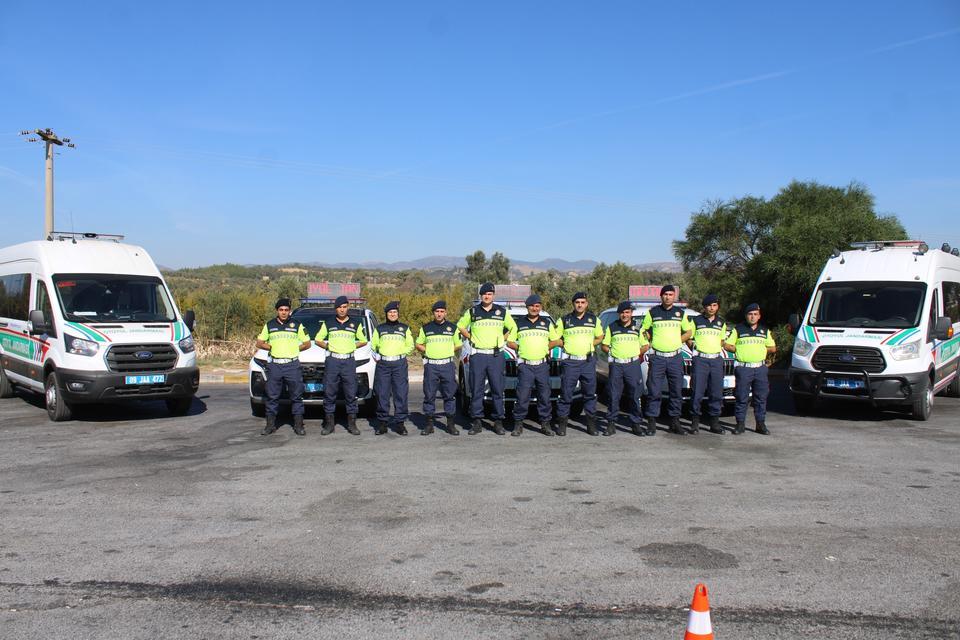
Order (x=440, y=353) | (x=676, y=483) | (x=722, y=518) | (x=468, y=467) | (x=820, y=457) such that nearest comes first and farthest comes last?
1. (x=722, y=518)
2. (x=676, y=483)
3. (x=468, y=467)
4. (x=820, y=457)
5. (x=440, y=353)

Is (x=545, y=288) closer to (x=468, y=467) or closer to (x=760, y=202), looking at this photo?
(x=760, y=202)

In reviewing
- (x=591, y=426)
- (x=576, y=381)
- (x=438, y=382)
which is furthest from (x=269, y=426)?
(x=591, y=426)

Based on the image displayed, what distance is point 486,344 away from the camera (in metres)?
10.3

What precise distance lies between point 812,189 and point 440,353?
15.1 meters

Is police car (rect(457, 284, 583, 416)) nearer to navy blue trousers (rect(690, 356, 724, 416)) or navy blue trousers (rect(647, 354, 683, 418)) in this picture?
navy blue trousers (rect(647, 354, 683, 418))

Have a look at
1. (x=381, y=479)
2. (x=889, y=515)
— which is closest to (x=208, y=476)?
(x=381, y=479)

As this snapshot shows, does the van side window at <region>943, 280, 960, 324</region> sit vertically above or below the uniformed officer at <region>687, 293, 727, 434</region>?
above

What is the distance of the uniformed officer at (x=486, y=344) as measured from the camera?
10.3m

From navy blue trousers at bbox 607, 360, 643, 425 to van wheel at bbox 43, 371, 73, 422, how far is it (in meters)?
7.72

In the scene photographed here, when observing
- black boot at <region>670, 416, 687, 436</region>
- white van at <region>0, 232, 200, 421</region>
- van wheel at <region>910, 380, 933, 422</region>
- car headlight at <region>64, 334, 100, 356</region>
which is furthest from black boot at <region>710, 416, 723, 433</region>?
car headlight at <region>64, 334, 100, 356</region>

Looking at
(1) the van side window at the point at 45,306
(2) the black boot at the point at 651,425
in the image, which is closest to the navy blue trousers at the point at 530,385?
(2) the black boot at the point at 651,425

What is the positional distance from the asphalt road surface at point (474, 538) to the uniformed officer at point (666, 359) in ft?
3.16

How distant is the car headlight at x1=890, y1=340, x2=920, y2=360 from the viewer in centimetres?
1129

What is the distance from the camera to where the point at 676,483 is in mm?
7625
